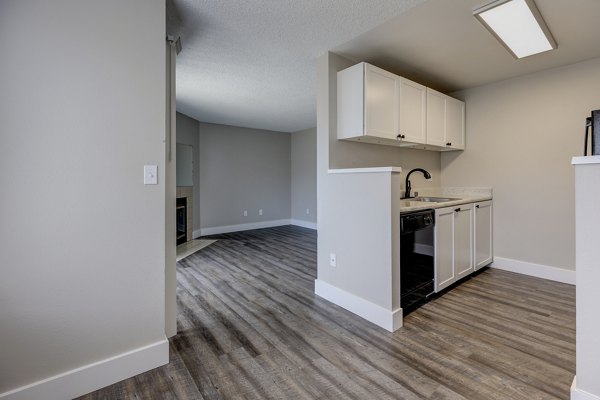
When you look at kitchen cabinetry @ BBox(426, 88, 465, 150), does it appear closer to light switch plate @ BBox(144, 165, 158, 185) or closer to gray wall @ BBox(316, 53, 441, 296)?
gray wall @ BBox(316, 53, 441, 296)

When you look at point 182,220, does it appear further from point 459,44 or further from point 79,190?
point 459,44

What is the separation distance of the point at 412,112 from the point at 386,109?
1.47 ft

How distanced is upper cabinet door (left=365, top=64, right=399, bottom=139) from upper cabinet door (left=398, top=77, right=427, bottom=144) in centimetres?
11

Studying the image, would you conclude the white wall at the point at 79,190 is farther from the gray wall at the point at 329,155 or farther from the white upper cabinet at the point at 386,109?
the white upper cabinet at the point at 386,109

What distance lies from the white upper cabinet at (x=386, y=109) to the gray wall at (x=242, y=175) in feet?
12.6

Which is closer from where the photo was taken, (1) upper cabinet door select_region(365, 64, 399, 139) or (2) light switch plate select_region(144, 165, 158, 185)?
(2) light switch plate select_region(144, 165, 158, 185)

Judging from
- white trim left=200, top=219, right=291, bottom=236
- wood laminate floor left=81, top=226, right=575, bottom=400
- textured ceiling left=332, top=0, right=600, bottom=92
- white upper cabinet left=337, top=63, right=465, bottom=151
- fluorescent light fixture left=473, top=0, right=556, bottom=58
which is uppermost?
textured ceiling left=332, top=0, right=600, bottom=92

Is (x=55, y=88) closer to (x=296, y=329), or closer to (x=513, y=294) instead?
(x=296, y=329)

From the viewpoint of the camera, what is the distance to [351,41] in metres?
2.43

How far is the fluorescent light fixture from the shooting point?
6.23 feet

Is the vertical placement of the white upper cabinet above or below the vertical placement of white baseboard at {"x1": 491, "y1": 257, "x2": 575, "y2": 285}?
above

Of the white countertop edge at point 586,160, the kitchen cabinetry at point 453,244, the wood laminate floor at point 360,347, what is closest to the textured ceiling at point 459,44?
the white countertop edge at point 586,160

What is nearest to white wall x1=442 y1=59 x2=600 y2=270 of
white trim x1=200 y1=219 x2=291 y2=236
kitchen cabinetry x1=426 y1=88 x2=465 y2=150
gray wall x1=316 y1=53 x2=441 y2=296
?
kitchen cabinetry x1=426 y1=88 x2=465 y2=150

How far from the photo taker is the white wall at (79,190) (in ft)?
4.44
